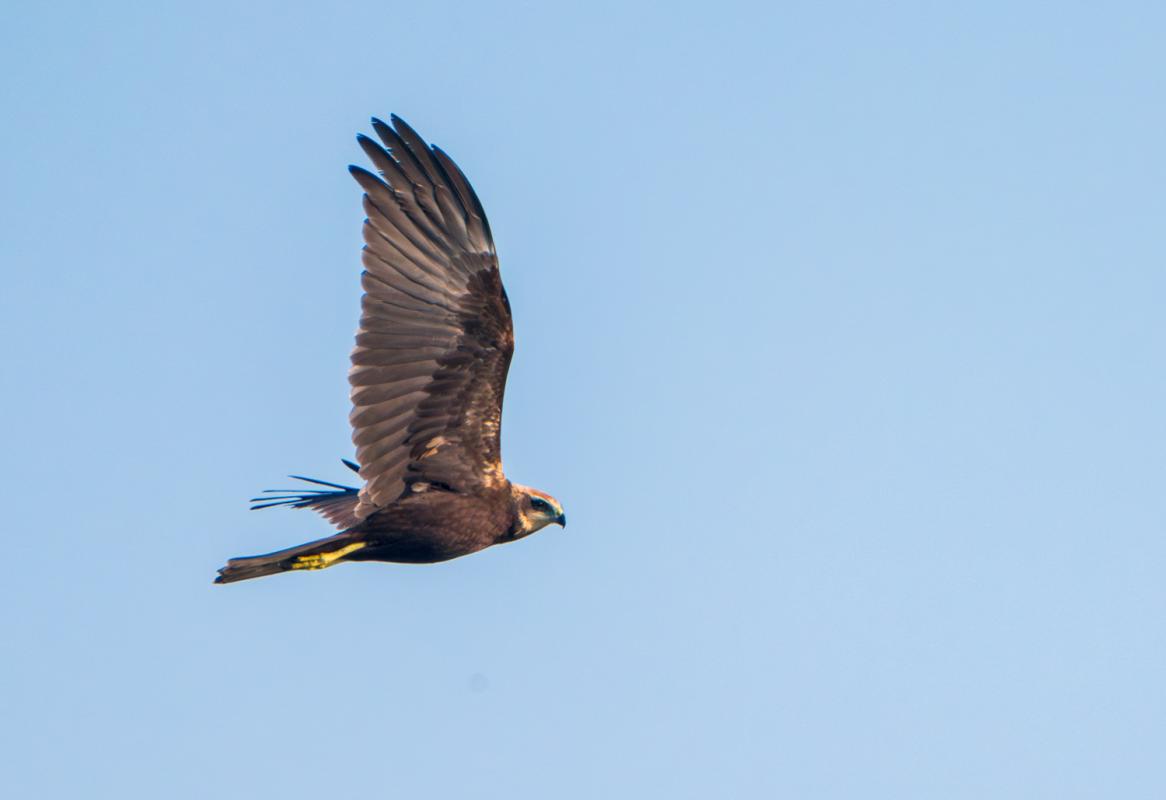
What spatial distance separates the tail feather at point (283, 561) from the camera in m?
12.7

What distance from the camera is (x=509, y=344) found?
13.4 metres

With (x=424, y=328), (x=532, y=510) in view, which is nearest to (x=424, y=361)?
(x=424, y=328)

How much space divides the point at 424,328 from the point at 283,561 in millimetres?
2188

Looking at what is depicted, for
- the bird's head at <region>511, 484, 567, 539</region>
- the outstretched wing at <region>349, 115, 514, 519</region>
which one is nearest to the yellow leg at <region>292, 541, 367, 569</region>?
the outstretched wing at <region>349, 115, 514, 519</region>

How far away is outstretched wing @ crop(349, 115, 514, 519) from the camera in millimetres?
13328

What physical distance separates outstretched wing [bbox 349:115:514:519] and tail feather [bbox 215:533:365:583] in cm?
94

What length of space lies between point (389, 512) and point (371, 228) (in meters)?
2.32

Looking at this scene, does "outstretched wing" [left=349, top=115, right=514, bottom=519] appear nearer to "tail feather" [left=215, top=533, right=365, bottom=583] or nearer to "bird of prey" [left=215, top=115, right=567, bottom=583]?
"bird of prey" [left=215, top=115, right=567, bottom=583]

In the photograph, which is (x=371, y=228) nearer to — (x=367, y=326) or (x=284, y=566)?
(x=367, y=326)

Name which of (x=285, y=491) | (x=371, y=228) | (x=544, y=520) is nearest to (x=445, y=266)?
(x=371, y=228)

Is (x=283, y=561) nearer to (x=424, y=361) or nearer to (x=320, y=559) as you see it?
(x=320, y=559)

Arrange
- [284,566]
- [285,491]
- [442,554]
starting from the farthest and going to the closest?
[285,491]
[442,554]
[284,566]

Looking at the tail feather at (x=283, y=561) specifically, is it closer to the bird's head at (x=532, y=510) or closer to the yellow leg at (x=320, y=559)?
the yellow leg at (x=320, y=559)

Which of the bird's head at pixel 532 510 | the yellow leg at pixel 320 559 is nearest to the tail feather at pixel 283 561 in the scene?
the yellow leg at pixel 320 559
